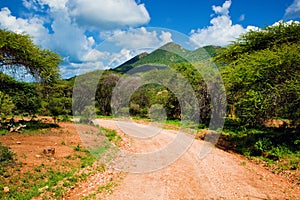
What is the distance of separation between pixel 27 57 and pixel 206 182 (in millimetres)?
13174

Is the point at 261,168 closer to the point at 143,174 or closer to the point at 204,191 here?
the point at 204,191

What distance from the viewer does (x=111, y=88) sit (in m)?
37.8

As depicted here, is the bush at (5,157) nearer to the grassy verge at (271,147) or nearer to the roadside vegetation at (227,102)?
the roadside vegetation at (227,102)

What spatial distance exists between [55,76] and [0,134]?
214 inches

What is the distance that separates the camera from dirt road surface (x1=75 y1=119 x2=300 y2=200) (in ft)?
26.6

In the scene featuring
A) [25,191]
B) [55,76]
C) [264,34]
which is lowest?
[25,191]

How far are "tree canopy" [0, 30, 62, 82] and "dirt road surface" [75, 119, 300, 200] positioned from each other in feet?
35.5

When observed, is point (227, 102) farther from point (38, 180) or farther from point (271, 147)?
point (38, 180)

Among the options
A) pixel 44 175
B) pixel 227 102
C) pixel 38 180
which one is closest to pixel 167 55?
pixel 227 102

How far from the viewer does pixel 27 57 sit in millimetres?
16156

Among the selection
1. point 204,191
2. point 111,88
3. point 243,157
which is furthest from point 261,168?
point 111,88

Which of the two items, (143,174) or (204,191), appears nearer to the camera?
(204,191)

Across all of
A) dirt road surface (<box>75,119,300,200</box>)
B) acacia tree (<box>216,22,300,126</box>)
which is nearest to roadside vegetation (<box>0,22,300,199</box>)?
acacia tree (<box>216,22,300,126</box>)

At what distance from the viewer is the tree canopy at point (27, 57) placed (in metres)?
15.4
